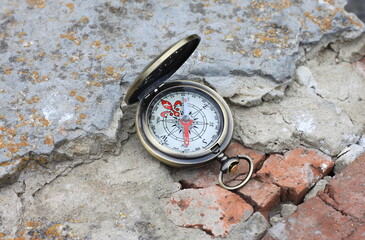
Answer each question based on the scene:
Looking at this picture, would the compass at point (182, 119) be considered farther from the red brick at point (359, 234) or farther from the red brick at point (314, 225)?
the red brick at point (359, 234)

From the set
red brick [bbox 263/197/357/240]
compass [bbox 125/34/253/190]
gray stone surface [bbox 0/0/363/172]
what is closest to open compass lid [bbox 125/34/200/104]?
compass [bbox 125/34/253/190]

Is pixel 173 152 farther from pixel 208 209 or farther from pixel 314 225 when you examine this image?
pixel 314 225

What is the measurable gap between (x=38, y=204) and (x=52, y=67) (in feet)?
2.13

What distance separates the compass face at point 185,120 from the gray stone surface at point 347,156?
54 centimetres

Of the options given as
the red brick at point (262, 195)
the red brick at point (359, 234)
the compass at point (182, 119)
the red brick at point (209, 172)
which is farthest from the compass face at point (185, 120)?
the red brick at point (359, 234)

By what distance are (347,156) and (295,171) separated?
0.24 meters

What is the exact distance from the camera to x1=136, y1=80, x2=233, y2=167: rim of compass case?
223cm

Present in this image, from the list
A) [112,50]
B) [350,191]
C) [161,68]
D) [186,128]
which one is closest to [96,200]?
[186,128]

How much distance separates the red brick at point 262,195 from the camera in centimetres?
221

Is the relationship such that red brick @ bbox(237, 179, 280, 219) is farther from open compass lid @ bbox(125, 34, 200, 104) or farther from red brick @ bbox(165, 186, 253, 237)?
open compass lid @ bbox(125, 34, 200, 104)

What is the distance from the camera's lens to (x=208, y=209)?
2176 millimetres

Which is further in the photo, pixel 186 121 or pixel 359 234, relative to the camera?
pixel 186 121

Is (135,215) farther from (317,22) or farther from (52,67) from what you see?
(317,22)

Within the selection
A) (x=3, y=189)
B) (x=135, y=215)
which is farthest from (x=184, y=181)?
(x=3, y=189)
